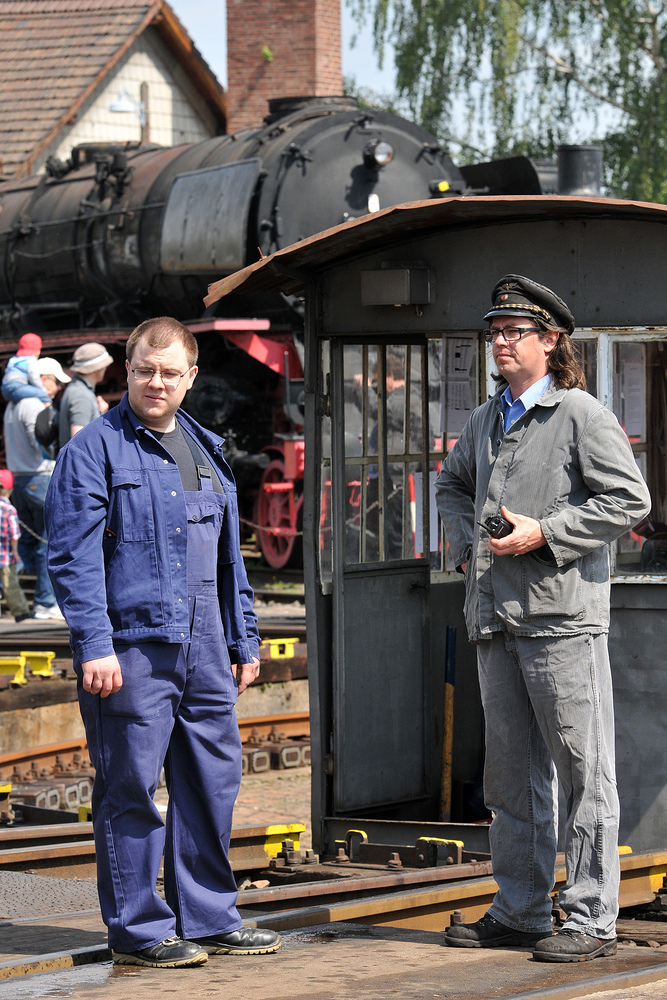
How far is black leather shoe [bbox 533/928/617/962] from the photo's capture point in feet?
13.2

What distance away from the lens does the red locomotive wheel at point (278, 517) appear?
49.4 ft

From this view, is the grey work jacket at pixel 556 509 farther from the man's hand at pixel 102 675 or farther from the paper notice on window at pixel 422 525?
the paper notice on window at pixel 422 525

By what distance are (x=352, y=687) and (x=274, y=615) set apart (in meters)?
6.48

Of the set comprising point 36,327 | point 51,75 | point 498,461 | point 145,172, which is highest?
point 51,75

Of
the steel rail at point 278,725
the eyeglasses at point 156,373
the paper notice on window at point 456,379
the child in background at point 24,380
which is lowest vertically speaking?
the steel rail at point 278,725

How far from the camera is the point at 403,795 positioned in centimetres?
625

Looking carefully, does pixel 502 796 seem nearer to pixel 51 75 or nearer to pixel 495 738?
pixel 495 738

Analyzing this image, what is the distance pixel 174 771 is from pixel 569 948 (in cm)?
121

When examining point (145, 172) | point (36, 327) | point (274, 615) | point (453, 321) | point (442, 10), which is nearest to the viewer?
point (453, 321)

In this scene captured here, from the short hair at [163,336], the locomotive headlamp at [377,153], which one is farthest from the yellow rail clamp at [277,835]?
the locomotive headlamp at [377,153]

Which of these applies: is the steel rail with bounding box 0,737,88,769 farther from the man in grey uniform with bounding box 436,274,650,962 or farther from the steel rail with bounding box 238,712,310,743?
the man in grey uniform with bounding box 436,274,650,962

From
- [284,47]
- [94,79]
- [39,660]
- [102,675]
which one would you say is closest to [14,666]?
[39,660]

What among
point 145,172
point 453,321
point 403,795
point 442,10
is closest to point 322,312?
point 453,321

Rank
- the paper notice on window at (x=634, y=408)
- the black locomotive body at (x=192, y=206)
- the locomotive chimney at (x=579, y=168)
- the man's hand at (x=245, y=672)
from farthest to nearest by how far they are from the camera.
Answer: the black locomotive body at (x=192, y=206) < the locomotive chimney at (x=579, y=168) < the paper notice on window at (x=634, y=408) < the man's hand at (x=245, y=672)
